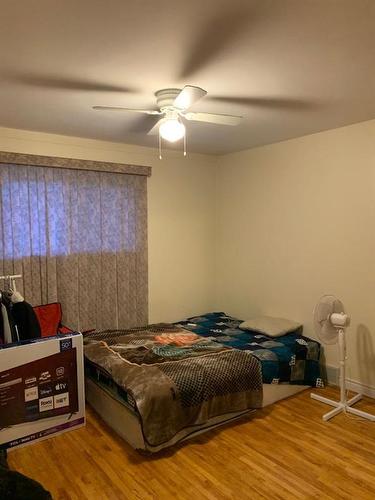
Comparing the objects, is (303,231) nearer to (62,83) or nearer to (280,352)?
(280,352)

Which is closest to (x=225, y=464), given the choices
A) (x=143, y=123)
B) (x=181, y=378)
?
(x=181, y=378)

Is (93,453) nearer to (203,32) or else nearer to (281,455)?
(281,455)

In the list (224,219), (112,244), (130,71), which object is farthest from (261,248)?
(130,71)

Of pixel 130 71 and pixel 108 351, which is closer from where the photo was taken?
pixel 130 71

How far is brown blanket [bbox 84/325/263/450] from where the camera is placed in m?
2.46

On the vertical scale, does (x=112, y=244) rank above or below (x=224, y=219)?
below

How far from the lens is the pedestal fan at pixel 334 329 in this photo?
3.03 metres

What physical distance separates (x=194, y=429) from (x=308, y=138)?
2.87 m

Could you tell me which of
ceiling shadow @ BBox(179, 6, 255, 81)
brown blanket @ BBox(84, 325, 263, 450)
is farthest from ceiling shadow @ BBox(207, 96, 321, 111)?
brown blanket @ BBox(84, 325, 263, 450)

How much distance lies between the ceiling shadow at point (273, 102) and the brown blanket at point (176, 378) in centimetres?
195

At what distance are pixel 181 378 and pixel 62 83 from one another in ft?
6.92

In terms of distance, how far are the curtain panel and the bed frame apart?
1.02 meters

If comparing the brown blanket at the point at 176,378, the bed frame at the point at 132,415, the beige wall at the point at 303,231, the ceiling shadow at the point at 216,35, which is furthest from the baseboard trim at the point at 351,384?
the ceiling shadow at the point at 216,35

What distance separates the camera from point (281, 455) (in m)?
2.48
